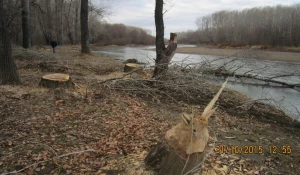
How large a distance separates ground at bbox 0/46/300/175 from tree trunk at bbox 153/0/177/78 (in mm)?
1476

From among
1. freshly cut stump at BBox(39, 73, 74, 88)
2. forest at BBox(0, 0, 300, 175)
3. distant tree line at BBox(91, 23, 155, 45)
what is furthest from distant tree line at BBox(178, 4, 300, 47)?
freshly cut stump at BBox(39, 73, 74, 88)

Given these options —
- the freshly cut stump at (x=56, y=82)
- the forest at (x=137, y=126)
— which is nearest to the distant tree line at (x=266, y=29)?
the forest at (x=137, y=126)

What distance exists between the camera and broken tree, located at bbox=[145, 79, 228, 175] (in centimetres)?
291

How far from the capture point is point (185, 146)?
2914 mm

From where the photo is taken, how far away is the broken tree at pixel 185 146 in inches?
114

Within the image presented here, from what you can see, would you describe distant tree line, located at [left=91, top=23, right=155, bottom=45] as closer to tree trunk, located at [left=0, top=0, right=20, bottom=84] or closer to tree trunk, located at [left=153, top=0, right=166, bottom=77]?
tree trunk, located at [left=153, top=0, right=166, bottom=77]

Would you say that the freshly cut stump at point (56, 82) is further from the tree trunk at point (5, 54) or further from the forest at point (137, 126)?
the tree trunk at point (5, 54)

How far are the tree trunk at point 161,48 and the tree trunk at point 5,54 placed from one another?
4204 mm

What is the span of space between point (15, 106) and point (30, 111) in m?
0.44

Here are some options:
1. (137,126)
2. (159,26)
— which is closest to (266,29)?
(159,26)

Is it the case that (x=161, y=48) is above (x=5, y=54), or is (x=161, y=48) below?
above

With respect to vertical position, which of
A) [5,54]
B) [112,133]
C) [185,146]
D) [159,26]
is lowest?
[112,133]

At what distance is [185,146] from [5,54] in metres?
5.73

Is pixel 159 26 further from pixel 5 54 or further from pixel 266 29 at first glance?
pixel 266 29
